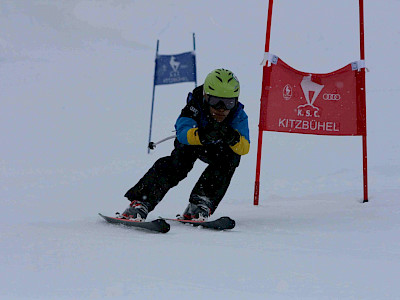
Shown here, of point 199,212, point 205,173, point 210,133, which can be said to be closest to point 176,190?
point 205,173

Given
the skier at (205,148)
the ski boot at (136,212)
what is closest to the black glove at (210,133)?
the skier at (205,148)

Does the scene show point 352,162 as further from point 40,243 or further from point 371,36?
point 371,36

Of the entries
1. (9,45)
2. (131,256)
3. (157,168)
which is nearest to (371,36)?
(9,45)

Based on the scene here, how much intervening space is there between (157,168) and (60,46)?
892 inches

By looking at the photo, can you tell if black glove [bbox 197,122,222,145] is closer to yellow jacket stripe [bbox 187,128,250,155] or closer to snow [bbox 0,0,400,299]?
yellow jacket stripe [bbox 187,128,250,155]

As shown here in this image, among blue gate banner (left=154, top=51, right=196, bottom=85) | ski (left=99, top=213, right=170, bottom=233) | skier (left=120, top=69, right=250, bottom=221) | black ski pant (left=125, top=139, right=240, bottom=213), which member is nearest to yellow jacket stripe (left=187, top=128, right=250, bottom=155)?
skier (left=120, top=69, right=250, bottom=221)

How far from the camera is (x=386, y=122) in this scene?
10305mm

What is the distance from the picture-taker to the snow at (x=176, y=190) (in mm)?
1874

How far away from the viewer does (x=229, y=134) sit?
3.37 meters

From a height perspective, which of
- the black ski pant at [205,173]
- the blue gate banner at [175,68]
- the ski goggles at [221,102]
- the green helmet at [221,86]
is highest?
the blue gate banner at [175,68]

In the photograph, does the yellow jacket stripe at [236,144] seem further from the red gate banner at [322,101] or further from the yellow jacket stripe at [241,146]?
the red gate banner at [322,101]

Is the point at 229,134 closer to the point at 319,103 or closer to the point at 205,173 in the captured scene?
the point at 205,173

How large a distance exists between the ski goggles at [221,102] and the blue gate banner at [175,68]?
265 inches

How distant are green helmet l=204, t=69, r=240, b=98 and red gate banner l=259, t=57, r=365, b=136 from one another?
1349 mm
